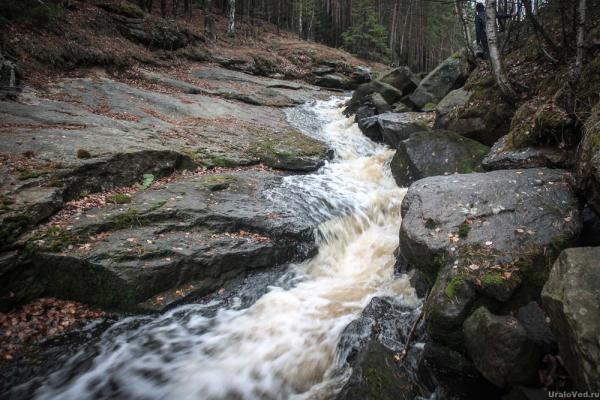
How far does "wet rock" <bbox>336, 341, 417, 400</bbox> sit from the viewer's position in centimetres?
399

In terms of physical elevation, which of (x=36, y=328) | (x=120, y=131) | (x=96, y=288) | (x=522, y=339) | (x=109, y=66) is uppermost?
(x=109, y=66)

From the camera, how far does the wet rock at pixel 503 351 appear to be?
3764 millimetres

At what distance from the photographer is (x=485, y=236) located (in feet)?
16.9

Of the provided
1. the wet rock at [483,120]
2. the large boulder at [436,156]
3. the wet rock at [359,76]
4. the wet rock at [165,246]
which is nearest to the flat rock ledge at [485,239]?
the large boulder at [436,156]

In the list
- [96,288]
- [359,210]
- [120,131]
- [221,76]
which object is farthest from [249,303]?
A: [221,76]

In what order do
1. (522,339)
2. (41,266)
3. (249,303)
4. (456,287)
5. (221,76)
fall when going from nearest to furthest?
(522,339), (456,287), (41,266), (249,303), (221,76)

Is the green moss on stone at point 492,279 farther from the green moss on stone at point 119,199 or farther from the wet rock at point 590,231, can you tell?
the green moss on stone at point 119,199

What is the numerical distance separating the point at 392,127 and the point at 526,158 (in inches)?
241

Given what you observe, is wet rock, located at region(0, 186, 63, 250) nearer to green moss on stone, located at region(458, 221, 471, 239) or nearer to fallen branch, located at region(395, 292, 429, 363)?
fallen branch, located at region(395, 292, 429, 363)

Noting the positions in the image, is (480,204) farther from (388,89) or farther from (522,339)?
(388,89)

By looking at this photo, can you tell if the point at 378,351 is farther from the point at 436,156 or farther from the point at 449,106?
the point at 449,106

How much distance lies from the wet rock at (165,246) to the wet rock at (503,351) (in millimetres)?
4010

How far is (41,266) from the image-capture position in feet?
18.3

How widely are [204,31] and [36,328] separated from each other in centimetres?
2656
